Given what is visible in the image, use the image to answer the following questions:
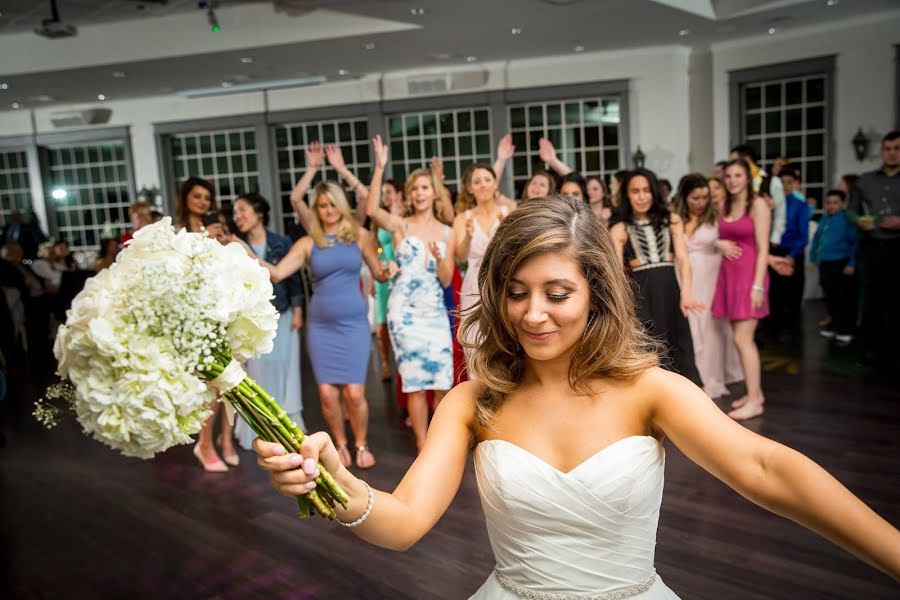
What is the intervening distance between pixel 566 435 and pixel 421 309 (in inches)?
114

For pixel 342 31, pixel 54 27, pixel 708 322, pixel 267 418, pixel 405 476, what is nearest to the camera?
pixel 267 418

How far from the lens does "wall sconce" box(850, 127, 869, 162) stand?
9.06 m

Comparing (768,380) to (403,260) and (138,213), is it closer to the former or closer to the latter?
(403,260)

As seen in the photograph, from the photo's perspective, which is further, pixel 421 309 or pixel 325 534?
pixel 421 309

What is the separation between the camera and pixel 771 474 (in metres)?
1.27

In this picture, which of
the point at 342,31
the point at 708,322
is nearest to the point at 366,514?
the point at 708,322

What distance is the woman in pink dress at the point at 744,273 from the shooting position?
15.2 feet

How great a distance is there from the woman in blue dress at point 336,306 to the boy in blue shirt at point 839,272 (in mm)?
4784

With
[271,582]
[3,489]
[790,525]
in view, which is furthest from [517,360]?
[3,489]

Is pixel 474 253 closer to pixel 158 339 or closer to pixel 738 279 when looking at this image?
pixel 738 279

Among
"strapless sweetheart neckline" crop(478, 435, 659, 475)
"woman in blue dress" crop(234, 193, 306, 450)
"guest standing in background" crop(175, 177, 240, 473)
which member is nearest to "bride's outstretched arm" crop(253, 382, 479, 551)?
"strapless sweetheart neckline" crop(478, 435, 659, 475)

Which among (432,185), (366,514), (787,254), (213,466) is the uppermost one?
(432,185)

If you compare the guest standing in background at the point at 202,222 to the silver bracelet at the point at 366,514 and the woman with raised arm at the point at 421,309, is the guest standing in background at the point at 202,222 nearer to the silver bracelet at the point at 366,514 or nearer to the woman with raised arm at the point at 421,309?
the woman with raised arm at the point at 421,309

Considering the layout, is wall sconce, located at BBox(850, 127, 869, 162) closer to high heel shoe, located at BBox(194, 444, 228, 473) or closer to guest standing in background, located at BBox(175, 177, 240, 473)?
guest standing in background, located at BBox(175, 177, 240, 473)
